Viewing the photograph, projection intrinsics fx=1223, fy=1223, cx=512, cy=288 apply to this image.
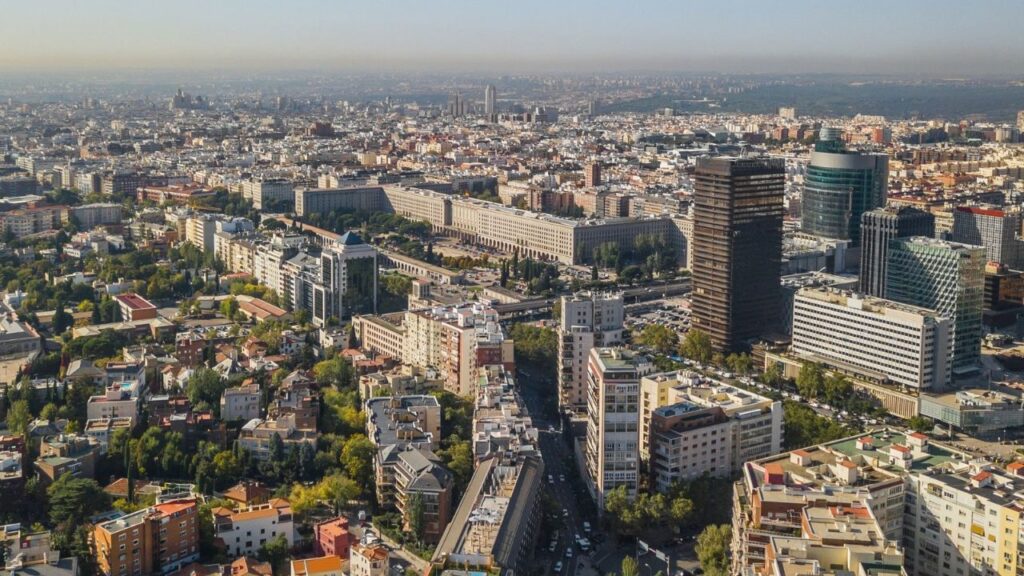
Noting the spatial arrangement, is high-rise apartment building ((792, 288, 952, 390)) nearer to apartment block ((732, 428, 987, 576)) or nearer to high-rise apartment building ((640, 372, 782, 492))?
high-rise apartment building ((640, 372, 782, 492))

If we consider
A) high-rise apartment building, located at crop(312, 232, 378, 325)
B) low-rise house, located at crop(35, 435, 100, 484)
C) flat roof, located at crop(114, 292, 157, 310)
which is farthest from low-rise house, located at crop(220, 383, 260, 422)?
flat roof, located at crop(114, 292, 157, 310)

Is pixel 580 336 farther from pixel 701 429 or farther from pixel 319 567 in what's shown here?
pixel 319 567

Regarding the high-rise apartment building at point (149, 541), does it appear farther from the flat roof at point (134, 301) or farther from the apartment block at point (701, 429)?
the flat roof at point (134, 301)

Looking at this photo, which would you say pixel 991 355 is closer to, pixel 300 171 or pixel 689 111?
pixel 300 171

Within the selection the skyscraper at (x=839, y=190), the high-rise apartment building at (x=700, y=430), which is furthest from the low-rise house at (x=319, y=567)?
the skyscraper at (x=839, y=190)

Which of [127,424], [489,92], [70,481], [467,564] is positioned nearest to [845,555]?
[467,564]

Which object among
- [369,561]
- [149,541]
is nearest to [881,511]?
[369,561]
